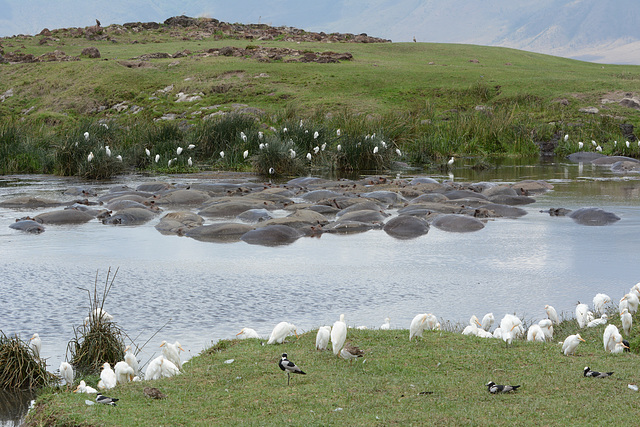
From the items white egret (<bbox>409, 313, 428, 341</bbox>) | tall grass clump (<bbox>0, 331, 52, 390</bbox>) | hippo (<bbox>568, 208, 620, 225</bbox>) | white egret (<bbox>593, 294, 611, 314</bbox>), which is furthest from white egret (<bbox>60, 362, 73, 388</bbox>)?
hippo (<bbox>568, 208, 620, 225</bbox>)

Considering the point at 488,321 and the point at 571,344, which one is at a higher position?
the point at 571,344

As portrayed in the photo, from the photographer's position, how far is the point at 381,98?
134 ft

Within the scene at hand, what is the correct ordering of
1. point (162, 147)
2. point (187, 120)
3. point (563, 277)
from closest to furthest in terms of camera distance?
1. point (563, 277)
2. point (162, 147)
3. point (187, 120)

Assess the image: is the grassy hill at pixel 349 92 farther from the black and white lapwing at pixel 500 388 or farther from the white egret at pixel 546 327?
the black and white lapwing at pixel 500 388

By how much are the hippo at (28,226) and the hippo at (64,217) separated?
0.63 meters

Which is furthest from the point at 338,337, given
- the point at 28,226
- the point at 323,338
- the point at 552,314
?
the point at 28,226

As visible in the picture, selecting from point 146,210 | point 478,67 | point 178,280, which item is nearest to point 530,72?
point 478,67

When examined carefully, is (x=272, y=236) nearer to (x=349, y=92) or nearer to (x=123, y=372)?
(x=123, y=372)

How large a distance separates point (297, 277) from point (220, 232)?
3925 millimetres

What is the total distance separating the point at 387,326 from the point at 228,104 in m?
33.9

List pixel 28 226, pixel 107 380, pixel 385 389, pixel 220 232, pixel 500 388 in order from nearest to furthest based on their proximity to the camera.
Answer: pixel 500 388 < pixel 385 389 < pixel 107 380 < pixel 220 232 < pixel 28 226

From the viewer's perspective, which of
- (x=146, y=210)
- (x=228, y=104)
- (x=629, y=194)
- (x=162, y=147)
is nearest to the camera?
(x=146, y=210)

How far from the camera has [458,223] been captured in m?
15.0

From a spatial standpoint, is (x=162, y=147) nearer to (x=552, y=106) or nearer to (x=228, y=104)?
(x=228, y=104)
